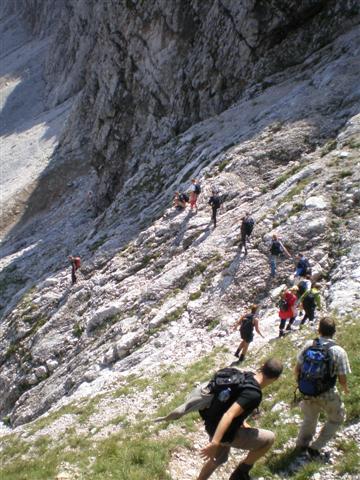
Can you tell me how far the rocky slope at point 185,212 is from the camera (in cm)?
2038

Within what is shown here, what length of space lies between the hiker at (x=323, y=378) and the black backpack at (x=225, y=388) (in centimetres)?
134

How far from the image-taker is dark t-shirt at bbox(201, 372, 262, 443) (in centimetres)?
701

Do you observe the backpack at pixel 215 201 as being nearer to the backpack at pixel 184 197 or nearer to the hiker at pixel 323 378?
the backpack at pixel 184 197

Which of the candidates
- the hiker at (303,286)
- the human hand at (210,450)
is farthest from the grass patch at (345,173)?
the human hand at (210,450)

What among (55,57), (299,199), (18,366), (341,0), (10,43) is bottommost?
(18,366)

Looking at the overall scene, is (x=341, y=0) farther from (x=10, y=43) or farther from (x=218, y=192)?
(x=10, y=43)

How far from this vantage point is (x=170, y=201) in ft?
108

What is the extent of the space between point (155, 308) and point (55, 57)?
9171 centimetres

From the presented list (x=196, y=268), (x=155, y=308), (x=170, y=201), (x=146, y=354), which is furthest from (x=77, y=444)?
(x=170, y=201)

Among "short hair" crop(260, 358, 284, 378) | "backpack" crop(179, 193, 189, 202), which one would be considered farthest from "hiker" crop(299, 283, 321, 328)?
"backpack" crop(179, 193, 189, 202)

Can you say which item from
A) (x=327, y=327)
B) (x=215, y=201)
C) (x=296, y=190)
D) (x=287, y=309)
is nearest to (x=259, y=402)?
(x=327, y=327)

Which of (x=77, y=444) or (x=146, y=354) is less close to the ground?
(x=77, y=444)

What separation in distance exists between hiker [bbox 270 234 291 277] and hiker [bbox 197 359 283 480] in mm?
12724

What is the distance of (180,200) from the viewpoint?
100.0 ft
